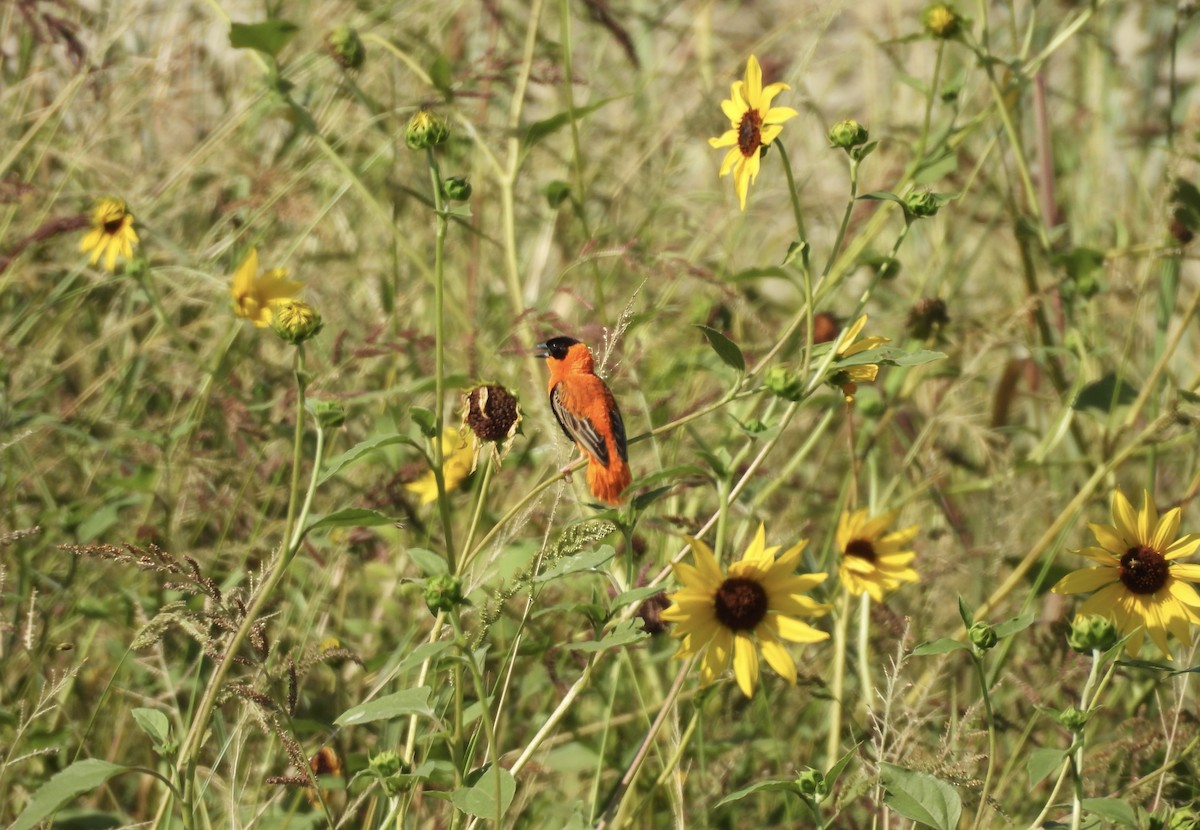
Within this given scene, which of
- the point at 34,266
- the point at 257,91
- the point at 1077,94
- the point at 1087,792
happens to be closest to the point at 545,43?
the point at 257,91

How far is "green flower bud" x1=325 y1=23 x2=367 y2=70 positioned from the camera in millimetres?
1926

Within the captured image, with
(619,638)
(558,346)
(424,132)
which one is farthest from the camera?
(558,346)

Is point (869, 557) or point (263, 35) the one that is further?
point (263, 35)

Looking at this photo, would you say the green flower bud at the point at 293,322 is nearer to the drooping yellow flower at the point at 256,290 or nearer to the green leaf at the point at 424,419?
the green leaf at the point at 424,419

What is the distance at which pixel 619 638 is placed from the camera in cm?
119

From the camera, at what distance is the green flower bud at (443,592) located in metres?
1.12

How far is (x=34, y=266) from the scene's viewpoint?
2299mm

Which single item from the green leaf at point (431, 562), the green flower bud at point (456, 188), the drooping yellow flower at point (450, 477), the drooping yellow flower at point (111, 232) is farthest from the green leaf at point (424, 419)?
the drooping yellow flower at point (111, 232)

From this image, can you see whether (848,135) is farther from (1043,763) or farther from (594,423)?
(1043,763)

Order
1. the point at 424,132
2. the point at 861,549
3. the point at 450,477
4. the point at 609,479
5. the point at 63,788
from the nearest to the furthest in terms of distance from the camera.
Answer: the point at 63,788 < the point at 424,132 < the point at 609,479 < the point at 861,549 < the point at 450,477

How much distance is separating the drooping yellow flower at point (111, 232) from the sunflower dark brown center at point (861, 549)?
1.11 meters

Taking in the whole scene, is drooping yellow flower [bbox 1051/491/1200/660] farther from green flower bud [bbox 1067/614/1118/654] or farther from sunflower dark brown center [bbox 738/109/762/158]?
sunflower dark brown center [bbox 738/109/762/158]

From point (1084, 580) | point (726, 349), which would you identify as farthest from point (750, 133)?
point (1084, 580)

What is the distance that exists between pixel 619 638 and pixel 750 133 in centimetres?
56
